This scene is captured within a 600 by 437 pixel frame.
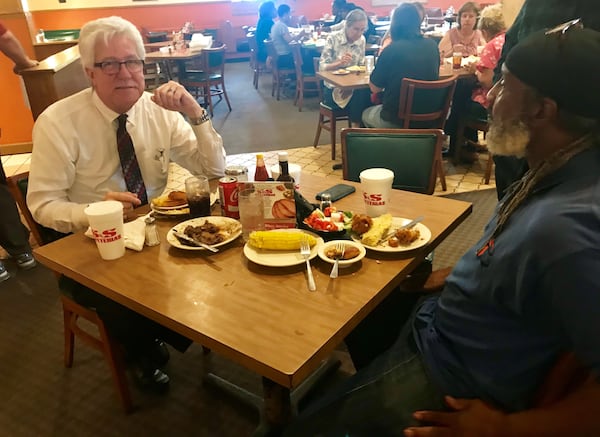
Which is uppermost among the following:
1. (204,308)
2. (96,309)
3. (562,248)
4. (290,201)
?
(562,248)

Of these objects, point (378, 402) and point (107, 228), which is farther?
point (107, 228)

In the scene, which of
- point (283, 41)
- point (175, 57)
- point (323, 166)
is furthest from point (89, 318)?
point (283, 41)

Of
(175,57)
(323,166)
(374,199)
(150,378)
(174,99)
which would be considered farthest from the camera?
(175,57)

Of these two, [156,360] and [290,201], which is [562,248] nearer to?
[290,201]

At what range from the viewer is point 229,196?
5.42 feet

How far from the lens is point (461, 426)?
1035mm

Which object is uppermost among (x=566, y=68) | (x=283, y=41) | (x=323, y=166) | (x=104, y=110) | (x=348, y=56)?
(x=566, y=68)

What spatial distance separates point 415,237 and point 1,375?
1.99 meters

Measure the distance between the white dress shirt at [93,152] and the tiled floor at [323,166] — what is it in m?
2.27

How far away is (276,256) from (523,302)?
2.18 feet

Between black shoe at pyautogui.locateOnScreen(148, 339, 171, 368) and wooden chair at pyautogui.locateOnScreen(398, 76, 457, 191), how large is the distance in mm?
2329

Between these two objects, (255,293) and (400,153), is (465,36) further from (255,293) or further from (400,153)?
(255,293)

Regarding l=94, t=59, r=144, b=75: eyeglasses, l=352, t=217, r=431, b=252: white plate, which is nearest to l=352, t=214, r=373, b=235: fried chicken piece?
l=352, t=217, r=431, b=252: white plate

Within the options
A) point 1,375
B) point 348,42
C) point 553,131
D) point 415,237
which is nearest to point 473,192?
point 348,42
